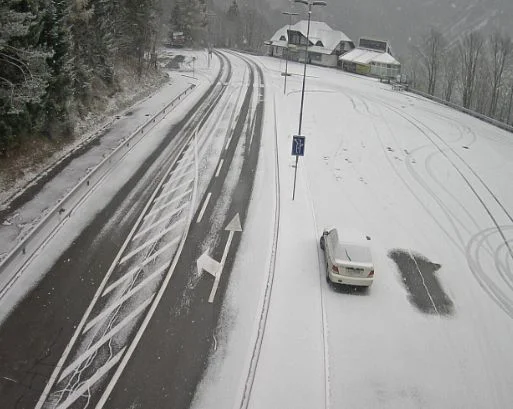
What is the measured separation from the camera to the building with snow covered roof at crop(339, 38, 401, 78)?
2931 inches

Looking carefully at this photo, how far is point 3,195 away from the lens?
19094 millimetres

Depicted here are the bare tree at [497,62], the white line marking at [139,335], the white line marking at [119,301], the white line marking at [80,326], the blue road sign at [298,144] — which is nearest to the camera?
the white line marking at [80,326]

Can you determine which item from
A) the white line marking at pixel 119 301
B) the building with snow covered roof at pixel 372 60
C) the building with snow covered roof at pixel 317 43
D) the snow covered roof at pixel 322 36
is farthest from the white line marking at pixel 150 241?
the snow covered roof at pixel 322 36

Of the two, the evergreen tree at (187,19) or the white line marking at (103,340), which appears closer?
the white line marking at (103,340)

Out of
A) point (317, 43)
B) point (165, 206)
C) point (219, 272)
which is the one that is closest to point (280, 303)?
point (219, 272)

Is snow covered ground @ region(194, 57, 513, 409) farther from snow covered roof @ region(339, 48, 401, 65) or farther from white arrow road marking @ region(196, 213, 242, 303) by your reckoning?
snow covered roof @ region(339, 48, 401, 65)

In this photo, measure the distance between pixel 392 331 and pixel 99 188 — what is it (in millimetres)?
14860

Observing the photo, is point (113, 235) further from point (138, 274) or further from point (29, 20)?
point (29, 20)

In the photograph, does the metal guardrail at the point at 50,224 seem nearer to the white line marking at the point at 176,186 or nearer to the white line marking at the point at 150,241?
the white line marking at the point at 150,241

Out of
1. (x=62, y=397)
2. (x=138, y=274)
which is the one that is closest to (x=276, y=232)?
(x=138, y=274)

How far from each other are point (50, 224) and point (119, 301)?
5.79 m

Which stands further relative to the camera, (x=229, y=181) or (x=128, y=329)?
(x=229, y=181)

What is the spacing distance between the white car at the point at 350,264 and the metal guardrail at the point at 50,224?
1057cm

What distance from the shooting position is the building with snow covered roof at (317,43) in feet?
282
